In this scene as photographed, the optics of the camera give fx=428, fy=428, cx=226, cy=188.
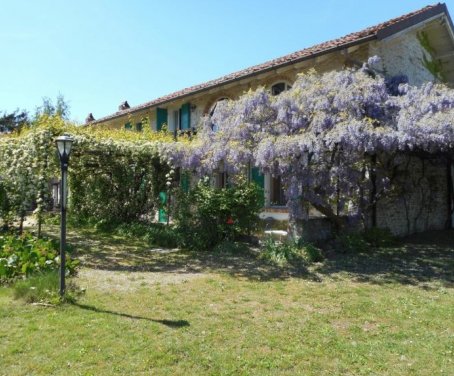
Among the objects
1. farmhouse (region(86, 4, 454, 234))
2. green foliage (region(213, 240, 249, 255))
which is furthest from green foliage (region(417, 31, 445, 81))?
green foliage (region(213, 240, 249, 255))

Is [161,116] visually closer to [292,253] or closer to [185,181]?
[185,181]

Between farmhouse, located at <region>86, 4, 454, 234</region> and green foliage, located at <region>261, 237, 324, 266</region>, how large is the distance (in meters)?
2.35

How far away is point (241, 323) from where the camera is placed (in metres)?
4.96

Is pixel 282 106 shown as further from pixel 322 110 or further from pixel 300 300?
pixel 300 300

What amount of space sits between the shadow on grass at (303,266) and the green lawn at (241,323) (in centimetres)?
5

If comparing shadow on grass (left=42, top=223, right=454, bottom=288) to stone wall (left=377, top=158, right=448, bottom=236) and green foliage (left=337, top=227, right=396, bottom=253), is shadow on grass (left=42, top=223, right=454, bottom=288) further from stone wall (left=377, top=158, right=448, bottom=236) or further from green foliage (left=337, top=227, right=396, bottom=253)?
stone wall (left=377, top=158, right=448, bottom=236)

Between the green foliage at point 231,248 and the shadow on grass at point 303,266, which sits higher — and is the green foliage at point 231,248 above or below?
above

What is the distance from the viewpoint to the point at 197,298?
5980 mm

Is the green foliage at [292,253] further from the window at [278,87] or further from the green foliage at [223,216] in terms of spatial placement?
the window at [278,87]

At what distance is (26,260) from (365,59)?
9.35m

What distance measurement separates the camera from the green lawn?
3871 mm

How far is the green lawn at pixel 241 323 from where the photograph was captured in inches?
152

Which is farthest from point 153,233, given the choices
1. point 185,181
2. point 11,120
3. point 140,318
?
point 11,120

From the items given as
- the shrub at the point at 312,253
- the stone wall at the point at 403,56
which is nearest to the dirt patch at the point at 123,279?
the shrub at the point at 312,253
